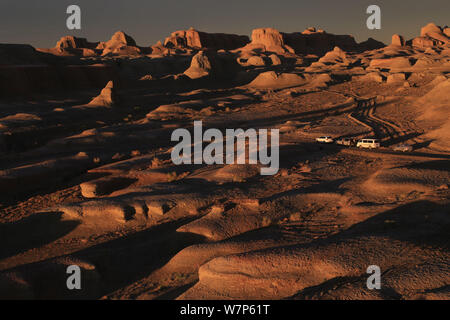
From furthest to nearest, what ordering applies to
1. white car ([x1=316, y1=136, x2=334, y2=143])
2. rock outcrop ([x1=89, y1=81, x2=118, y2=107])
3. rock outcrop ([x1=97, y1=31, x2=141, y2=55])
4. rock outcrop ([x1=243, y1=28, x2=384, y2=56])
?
rock outcrop ([x1=243, y1=28, x2=384, y2=56]) → rock outcrop ([x1=97, y1=31, x2=141, y2=55]) → rock outcrop ([x1=89, y1=81, x2=118, y2=107]) → white car ([x1=316, y1=136, x2=334, y2=143])

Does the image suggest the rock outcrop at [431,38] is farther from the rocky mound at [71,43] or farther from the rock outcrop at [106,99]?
the rocky mound at [71,43]

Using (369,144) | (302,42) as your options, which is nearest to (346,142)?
(369,144)

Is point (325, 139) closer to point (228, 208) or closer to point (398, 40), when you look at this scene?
point (228, 208)

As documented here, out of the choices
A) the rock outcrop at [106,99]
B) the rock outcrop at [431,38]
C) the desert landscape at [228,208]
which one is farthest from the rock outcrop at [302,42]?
the desert landscape at [228,208]

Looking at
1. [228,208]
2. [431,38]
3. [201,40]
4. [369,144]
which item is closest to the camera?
[228,208]

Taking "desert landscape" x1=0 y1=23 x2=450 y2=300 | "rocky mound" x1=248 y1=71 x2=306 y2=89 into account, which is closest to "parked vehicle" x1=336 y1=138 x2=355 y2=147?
"desert landscape" x1=0 y1=23 x2=450 y2=300

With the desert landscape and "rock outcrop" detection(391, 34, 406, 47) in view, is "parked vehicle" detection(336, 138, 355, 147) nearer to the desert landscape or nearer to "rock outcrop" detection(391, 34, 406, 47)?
the desert landscape
